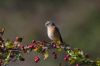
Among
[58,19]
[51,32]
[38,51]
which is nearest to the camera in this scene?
[38,51]

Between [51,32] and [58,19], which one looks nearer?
[51,32]

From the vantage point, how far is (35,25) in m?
25.0

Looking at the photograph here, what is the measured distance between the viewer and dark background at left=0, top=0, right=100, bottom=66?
867 inches

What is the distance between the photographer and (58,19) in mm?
25406

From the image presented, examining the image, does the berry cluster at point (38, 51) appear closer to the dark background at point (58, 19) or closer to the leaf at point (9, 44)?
the leaf at point (9, 44)

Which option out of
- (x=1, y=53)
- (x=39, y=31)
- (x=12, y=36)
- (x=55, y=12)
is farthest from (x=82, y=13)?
(x=1, y=53)

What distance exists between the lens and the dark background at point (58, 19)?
72.2ft

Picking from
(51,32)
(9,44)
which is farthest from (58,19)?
(9,44)

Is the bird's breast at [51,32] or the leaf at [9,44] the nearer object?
the leaf at [9,44]

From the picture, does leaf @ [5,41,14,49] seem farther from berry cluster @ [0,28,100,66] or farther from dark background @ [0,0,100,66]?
dark background @ [0,0,100,66]

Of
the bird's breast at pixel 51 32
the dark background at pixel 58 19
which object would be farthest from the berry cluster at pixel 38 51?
the dark background at pixel 58 19

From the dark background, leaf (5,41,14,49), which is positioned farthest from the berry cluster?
the dark background

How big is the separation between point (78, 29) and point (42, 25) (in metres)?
1.48

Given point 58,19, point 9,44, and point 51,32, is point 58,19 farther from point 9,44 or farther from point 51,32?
point 9,44
